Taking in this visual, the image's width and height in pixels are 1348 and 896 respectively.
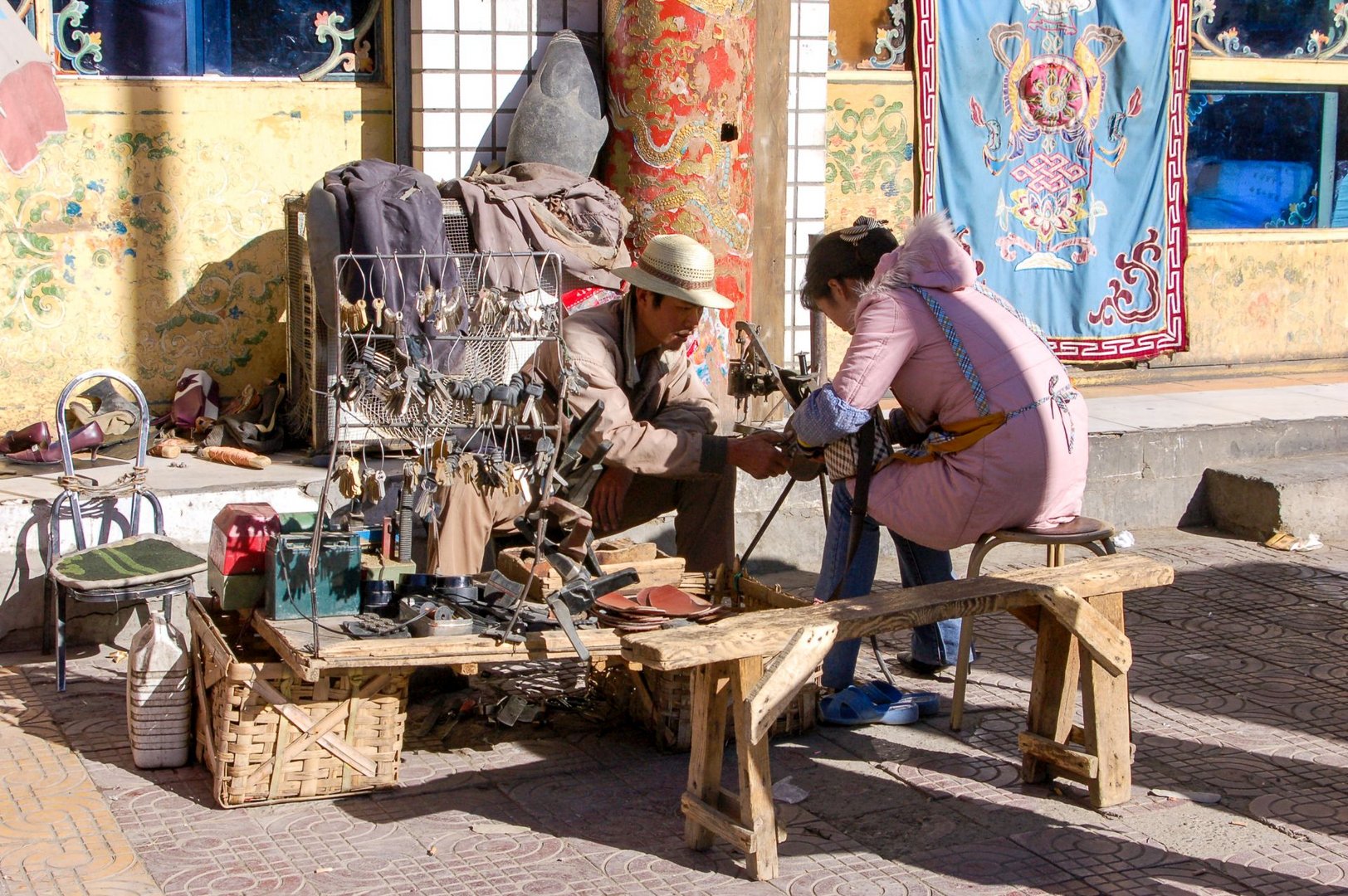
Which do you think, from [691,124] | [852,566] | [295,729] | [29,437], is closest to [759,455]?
[852,566]

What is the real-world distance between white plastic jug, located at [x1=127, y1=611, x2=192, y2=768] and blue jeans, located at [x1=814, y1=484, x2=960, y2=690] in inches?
74.2

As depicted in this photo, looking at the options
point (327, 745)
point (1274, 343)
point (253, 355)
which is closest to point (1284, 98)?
point (1274, 343)

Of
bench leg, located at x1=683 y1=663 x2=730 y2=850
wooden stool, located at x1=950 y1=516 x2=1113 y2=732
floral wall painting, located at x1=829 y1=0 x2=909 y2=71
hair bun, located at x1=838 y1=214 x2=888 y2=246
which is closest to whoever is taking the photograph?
bench leg, located at x1=683 y1=663 x2=730 y2=850

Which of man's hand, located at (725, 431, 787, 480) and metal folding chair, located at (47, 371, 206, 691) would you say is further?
man's hand, located at (725, 431, 787, 480)

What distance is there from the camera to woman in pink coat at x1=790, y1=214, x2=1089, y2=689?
4242 millimetres

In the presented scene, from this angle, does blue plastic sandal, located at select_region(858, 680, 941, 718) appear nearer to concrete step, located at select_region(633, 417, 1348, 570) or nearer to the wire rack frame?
the wire rack frame

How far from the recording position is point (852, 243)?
4660 mm

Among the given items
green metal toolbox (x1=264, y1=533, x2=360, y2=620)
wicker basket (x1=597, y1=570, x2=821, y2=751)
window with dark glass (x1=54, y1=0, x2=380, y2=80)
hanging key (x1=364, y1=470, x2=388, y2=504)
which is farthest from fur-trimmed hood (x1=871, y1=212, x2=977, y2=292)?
window with dark glass (x1=54, y1=0, x2=380, y2=80)

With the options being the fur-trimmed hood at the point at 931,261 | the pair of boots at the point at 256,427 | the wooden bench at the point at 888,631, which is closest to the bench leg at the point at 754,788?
the wooden bench at the point at 888,631

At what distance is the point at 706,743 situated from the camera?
12.4 feet

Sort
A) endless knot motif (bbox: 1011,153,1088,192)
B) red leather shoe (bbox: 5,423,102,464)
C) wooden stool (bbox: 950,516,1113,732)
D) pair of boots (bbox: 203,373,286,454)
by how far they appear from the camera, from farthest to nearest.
Result: endless knot motif (bbox: 1011,153,1088,192)
pair of boots (bbox: 203,373,286,454)
red leather shoe (bbox: 5,423,102,464)
wooden stool (bbox: 950,516,1113,732)

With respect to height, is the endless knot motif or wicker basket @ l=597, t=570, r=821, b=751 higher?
the endless knot motif

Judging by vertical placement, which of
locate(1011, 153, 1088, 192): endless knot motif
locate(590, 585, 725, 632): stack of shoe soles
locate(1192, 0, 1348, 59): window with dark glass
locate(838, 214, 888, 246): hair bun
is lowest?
locate(590, 585, 725, 632): stack of shoe soles

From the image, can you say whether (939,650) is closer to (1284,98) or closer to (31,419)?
(31,419)
